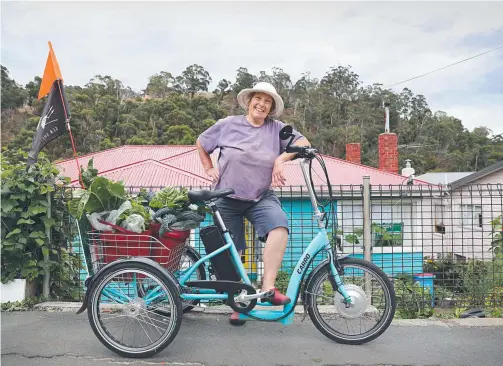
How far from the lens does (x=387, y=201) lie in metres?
5.49

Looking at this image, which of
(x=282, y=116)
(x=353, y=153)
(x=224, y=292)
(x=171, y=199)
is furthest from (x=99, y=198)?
(x=282, y=116)

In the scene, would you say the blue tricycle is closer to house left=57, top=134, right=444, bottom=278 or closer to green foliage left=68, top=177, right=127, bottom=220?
green foliage left=68, top=177, right=127, bottom=220

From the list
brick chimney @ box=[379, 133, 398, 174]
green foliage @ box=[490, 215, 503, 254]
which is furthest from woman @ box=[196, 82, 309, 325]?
brick chimney @ box=[379, 133, 398, 174]

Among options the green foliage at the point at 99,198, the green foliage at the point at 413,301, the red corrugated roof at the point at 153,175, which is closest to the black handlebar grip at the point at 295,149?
the green foliage at the point at 99,198

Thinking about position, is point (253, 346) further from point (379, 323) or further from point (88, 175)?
point (88, 175)

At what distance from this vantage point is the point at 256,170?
3.89 metres

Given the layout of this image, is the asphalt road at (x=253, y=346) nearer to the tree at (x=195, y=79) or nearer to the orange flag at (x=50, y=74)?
the orange flag at (x=50, y=74)

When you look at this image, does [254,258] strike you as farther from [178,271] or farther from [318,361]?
[318,361]

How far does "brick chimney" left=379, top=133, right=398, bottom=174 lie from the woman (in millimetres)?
23363

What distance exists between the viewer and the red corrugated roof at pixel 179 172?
15453 mm

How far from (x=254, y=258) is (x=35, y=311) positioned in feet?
7.25

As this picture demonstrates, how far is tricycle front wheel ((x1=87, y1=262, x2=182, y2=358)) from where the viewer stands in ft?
11.3

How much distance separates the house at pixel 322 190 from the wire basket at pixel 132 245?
81cm

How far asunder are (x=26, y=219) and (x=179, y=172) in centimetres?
1150
